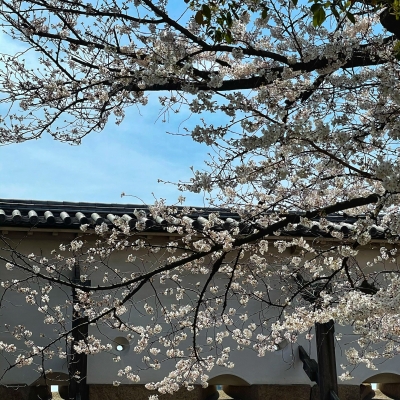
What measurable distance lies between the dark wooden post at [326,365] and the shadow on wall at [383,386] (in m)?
0.95

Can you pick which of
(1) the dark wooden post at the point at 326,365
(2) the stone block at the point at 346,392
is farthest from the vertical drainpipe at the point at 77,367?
(2) the stone block at the point at 346,392

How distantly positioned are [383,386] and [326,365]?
5.03ft

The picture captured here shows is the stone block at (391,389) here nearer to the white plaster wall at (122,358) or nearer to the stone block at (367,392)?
the stone block at (367,392)

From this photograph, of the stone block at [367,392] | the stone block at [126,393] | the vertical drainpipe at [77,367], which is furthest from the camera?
the stone block at [367,392]

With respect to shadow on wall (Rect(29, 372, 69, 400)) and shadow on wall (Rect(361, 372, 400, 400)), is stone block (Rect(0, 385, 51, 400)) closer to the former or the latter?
shadow on wall (Rect(29, 372, 69, 400))

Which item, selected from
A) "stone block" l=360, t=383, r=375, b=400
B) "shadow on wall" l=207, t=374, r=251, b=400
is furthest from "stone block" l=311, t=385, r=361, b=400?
"shadow on wall" l=207, t=374, r=251, b=400

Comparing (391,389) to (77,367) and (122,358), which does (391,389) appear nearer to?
(122,358)

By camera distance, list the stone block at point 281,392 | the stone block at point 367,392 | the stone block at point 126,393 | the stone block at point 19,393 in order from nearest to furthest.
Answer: the stone block at point 19,393, the stone block at point 126,393, the stone block at point 281,392, the stone block at point 367,392

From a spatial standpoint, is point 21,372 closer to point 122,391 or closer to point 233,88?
point 122,391

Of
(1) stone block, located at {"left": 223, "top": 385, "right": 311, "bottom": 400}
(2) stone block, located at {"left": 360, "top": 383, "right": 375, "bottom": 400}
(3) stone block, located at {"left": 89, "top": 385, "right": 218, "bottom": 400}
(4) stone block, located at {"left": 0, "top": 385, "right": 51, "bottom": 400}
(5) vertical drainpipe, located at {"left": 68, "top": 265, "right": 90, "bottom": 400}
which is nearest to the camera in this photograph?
(5) vertical drainpipe, located at {"left": 68, "top": 265, "right": 90, "bottom": 400}

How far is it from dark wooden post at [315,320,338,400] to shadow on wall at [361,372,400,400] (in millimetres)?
947

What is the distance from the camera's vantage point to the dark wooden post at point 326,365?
627 centimetres

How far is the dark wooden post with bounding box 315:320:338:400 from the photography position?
6.27 metres

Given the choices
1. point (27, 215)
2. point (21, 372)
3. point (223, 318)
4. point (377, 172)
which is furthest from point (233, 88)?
point (21, 372)
